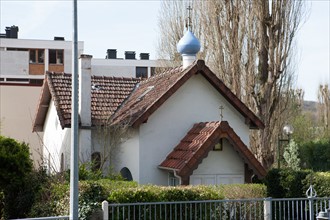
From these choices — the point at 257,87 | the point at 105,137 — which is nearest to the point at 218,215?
the point at 105,137

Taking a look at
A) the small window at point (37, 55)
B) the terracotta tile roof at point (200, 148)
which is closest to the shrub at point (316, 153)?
the terracotta tile roof at point (200, 148)

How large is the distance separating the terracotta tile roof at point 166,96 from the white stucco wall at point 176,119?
0.36 m

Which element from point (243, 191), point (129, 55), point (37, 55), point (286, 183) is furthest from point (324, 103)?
point (243, 191)

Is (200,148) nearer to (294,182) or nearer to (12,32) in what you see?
(294,182)

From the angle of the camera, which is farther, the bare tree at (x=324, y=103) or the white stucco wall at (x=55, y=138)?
the bare tree at (x=324, y=103)

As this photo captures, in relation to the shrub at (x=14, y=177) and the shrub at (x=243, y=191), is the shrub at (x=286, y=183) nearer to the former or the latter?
the shrub at (x=243, y=191)

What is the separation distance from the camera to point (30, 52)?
53.3 meters

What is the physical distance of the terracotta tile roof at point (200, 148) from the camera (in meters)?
19.6

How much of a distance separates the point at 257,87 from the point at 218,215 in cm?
1551

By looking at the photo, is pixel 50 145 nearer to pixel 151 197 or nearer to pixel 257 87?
pixel 257 87

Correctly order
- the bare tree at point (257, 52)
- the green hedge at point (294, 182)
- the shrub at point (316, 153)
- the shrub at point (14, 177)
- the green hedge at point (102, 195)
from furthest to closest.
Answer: the shrub at point (316, 153)
the bare tree at point (257, 52)
the green hedge at point (294, 182)
the shrub at point (14, 177)
the green hedge at point (102, 195)

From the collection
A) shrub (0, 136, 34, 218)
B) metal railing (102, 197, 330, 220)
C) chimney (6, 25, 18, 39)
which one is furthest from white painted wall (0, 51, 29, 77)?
metal railing (102, 197, 330, 220)

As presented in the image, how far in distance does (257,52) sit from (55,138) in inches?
422

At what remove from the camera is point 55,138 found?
26125 mm
